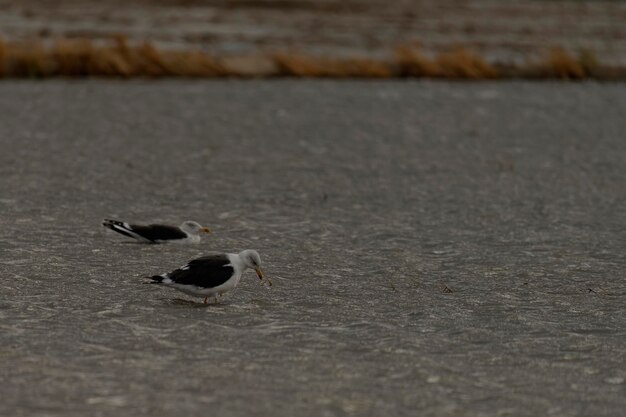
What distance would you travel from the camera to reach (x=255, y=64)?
3003cm

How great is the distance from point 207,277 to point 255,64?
67.0 feet

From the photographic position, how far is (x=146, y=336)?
29.9ft

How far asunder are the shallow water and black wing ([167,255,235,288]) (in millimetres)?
230

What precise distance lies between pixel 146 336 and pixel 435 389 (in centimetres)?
208

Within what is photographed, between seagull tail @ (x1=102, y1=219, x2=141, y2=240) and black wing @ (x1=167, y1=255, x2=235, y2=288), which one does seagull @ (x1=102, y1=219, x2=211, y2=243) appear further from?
black wing @ (x1=167, y1=255, x2=235, y2=288)

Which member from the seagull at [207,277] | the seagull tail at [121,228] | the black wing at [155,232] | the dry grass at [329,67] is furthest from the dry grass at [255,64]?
the seagull at [207,277]

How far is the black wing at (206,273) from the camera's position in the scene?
991cm

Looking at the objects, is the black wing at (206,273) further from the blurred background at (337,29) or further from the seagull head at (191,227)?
the blurred background at (337,29)

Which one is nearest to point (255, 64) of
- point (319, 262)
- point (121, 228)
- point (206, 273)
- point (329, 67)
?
point (329, 67)

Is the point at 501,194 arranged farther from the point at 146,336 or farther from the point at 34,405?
the point at 34,405

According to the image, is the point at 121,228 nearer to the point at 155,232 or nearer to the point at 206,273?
the point at 155,232

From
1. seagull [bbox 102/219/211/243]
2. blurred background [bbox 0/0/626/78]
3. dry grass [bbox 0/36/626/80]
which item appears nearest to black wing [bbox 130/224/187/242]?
seagull [bbox 102/219/211/243]

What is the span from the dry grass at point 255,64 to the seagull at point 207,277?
19.2 meters

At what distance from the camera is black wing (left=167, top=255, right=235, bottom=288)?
991 centimetres
